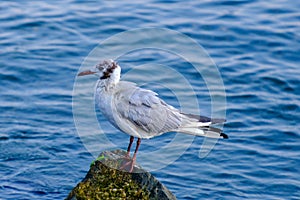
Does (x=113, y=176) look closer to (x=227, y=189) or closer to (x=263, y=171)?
(x=227, y=189)

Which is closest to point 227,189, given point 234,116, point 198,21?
point 234,116

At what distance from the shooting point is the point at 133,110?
930 centimetres

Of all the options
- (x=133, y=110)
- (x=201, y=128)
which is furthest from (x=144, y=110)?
(x=201, y=128)

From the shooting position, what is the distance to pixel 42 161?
13.0m

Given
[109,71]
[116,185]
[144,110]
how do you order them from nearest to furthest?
[116,185] < [109,71] < [144,110]

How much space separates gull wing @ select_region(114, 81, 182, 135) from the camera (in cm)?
923

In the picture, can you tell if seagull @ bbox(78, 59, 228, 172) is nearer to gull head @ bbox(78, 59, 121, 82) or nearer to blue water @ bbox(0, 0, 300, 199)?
gull head @ bbox(78, 59, 121, 82)

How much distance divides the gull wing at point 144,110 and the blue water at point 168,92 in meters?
2.72

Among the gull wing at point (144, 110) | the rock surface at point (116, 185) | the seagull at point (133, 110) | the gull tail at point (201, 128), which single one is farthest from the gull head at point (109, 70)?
the gull tail at point (201, 128)

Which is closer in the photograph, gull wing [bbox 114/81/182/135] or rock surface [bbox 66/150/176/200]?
rock surface [bbox 66/150/176/200]

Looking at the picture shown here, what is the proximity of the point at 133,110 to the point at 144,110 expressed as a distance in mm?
173

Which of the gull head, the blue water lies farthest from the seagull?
the blue water

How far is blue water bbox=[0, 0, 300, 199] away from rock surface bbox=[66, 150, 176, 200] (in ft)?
9.99

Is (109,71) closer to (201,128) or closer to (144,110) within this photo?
(144,110)
